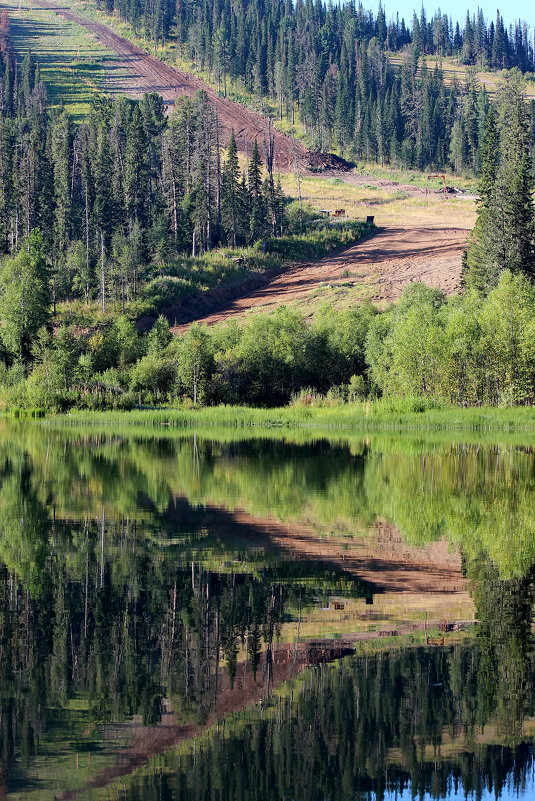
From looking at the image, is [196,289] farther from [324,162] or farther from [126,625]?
[126,625]

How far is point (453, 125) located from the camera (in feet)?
614

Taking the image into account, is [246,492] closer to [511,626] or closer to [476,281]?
[511,626]

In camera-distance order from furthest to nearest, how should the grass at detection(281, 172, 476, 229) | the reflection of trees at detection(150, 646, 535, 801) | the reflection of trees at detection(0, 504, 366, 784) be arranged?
the grass at detection(281, 172, 476, 229), the reflection of trees at detection(0, 504, 366, 784), the reflection of trees at detection(150, 646, 535, 801)

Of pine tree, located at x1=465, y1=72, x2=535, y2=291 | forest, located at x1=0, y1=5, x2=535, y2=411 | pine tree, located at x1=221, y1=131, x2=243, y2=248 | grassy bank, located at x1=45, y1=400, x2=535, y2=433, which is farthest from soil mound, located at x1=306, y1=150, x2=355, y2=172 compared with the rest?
grassy bank, located at x1=45, y1=400, x2=535, y2=433

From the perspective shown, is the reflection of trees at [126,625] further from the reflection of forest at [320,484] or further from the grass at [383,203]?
the grass at [383,203]

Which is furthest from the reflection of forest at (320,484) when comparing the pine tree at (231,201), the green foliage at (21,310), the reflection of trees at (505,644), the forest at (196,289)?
the pine tree at (231,201)

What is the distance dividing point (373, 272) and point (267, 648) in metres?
90.7

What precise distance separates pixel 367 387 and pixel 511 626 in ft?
185

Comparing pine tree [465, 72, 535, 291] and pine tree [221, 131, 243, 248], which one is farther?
pine tree [221, 131, 243, 248]

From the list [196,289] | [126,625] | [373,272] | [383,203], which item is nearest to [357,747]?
[126,625]

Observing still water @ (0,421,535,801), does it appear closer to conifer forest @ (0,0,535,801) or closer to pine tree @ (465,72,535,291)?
conifer forest @ (0,0,535,801)

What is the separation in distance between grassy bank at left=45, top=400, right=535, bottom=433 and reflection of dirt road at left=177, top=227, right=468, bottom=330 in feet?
98.8

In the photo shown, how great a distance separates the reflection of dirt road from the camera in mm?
97250

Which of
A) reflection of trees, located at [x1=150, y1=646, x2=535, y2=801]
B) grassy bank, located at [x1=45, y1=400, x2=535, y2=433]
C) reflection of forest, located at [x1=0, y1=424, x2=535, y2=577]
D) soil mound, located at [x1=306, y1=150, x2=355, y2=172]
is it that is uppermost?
reflection of trees, located at [x1=150, y1=646, x2=535, y2=801]
